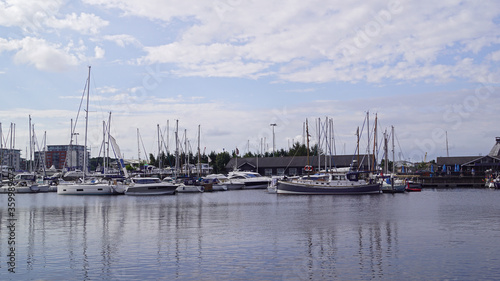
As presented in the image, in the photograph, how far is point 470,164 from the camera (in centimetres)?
12356

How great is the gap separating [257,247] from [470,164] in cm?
10893

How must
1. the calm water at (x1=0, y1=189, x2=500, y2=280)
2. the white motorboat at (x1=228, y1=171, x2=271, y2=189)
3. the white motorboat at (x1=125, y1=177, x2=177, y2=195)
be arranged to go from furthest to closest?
the white motorboat at (x1=228, y1=171, x2=271, y2=189) → the white motorboat at (x1=125, y1=177, x2=177, y2=195) → the calm water at (x1=0, y1=189, x2=500, y2=280)

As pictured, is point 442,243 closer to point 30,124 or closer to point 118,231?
point 118,231

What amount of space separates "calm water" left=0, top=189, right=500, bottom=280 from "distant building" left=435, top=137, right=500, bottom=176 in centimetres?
8215

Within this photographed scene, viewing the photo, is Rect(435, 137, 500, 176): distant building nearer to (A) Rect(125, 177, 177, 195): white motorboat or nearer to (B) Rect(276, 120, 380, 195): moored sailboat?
(B) Rect(276, 120, 380, 195): moored sailboat

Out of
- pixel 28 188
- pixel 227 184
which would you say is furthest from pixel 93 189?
pixel 227 184

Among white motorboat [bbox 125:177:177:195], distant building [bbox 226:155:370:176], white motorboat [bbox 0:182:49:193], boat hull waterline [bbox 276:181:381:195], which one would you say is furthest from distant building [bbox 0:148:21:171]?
distant building [bbox 226:155:370:176]

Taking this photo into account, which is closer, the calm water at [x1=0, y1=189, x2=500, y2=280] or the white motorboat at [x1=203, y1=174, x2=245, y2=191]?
the calm water at [x1=0, y1=189, x2=500, y2=280]

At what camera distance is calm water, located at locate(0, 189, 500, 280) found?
2231 cm

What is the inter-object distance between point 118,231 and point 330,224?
15.7m

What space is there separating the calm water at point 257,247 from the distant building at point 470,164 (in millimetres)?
82154

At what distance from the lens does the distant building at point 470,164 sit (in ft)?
397

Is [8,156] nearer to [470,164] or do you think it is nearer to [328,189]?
[328,189]

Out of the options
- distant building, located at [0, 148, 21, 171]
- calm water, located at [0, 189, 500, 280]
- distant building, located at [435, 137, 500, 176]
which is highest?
distant building, located at [0, 148, 21, 171]
